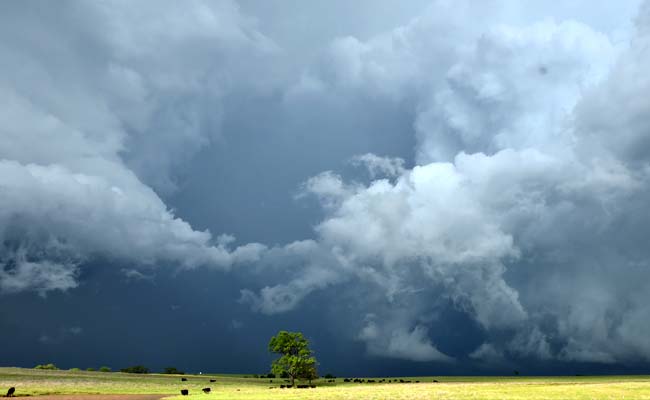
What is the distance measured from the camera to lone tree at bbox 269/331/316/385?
125 metres

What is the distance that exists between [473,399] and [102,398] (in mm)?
54759

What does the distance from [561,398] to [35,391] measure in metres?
85.4

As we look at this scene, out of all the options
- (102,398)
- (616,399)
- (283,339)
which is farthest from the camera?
(283,339)

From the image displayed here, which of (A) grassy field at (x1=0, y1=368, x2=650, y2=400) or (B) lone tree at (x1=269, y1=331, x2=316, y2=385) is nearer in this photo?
(A) grassy field at (x1=0, y1=368, x2=650, y2=400)

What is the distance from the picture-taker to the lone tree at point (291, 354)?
409 feet

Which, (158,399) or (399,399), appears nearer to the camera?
(399,399)

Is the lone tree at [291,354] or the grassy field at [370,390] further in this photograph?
the lone tree at [291,354]

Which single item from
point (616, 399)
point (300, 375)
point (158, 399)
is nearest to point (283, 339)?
point (300, 375)

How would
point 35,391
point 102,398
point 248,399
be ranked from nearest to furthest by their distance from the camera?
point 248,399 → point 102,398 → point 35,391

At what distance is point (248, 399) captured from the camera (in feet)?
231

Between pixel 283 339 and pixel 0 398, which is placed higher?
pixel 283 339

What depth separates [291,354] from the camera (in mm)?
126250

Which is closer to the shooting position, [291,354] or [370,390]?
[370,390]

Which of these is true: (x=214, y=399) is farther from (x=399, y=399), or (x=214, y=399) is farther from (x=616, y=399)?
(x=616, y=399)
